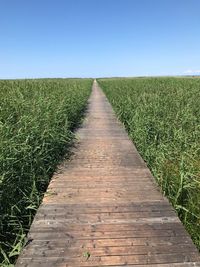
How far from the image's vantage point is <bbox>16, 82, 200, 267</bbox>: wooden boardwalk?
3605 mm

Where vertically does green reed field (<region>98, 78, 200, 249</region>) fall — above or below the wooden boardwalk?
above

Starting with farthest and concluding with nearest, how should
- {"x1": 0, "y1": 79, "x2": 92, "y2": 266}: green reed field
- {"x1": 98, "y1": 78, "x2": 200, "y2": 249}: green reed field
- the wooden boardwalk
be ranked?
{"x1": 98, "y1": 78, "x2": 200, "y2": 249}: green reed field < {"x1": 0, "y1": 79, "x2": 92, "y2": 266}: green reed field < the wooden boardwalk

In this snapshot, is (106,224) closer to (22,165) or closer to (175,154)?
(22,165)

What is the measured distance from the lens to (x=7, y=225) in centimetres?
452

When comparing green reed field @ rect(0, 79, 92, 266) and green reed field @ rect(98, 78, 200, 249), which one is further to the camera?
green reed field @ rect(98, 78, 200, 249)

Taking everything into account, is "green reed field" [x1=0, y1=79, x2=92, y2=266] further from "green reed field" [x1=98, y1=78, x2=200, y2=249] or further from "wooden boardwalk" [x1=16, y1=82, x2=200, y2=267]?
"green reed field" [x1=98, y1=78, x2=200, y2=249]

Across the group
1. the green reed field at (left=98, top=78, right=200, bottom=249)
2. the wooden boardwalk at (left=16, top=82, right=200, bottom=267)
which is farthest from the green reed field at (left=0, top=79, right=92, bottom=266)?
the green reed field at (left=98, top=78, right=200, bottom=249)

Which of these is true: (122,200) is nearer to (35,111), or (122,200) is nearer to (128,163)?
(128,163)

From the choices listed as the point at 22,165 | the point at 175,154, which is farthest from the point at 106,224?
the point at 175,154

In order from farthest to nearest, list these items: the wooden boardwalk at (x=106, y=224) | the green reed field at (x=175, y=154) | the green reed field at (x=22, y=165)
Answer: the green reed field at (x=175, y=154) → the green reed field at (x=22, y=165) → the wooden boardwalk at (x=106, y=224)

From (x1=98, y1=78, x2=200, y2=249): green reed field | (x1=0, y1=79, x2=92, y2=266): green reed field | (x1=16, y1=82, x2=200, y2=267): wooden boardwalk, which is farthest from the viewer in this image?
(x1=98, y1=78, x2=200, y2=249): green reed field

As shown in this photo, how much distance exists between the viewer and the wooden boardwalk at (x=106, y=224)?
3605 millimetres

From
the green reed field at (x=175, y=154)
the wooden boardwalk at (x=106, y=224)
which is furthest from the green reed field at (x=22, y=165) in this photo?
the green reed field at (x=175, y=154)

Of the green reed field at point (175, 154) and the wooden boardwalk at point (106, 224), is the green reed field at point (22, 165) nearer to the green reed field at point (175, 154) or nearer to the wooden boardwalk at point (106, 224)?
the wooden boardwalk at point (106, 224)
